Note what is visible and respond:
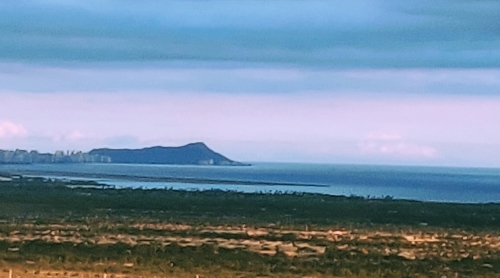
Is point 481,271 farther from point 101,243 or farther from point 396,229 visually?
point 396,229

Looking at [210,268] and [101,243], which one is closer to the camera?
[210,268]

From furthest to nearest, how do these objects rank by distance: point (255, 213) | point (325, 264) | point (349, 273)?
point (255, 213) → point (325, 264) → point (349, 273)

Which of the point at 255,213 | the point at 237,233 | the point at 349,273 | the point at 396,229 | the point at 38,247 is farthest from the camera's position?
the point at 255,213

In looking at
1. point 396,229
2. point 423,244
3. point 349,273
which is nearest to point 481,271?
point 349,273

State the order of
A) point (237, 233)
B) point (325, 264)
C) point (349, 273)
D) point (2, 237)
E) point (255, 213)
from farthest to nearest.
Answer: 1. point (255, 213)
2. point (237, 233)
3. point (2, 237)
4. point (325, 264)
5. point (349, 273)

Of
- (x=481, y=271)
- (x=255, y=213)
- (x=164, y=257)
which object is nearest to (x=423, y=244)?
(x=481, y=271)

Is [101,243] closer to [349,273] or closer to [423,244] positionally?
[349,273]
